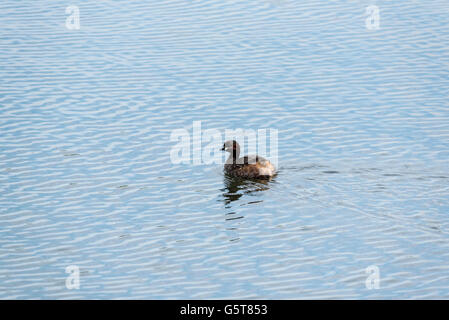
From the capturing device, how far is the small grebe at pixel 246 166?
58.7ft

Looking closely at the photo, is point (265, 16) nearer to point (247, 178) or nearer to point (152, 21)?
point (152, 21)

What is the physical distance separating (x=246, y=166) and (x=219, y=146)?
184 cm

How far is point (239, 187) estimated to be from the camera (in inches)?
703
